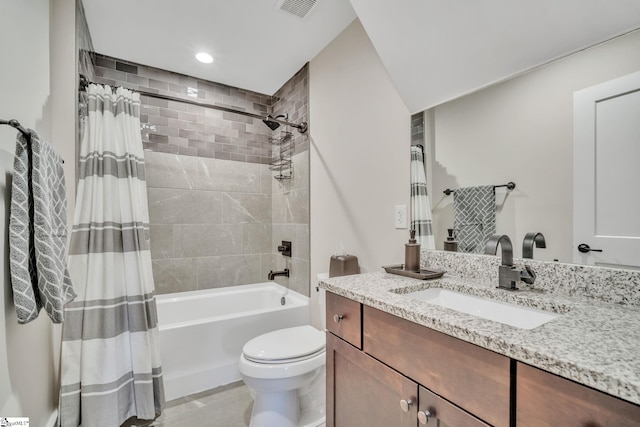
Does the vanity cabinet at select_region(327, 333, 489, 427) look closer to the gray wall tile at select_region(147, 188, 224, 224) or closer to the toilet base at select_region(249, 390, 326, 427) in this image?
the toilet base at select_region(249, 390, 326, 427)

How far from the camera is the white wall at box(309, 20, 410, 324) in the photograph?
1628 mm

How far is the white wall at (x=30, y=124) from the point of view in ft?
3.14

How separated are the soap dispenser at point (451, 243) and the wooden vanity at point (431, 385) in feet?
1.92

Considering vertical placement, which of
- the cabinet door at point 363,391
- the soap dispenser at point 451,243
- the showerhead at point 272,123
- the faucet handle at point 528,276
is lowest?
the cabinet door at point 363,391

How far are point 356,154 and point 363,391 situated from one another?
4.56 ft

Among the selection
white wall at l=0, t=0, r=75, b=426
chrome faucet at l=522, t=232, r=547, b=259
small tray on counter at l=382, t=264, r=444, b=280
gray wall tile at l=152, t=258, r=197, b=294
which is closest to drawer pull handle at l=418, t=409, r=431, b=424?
small tray on counter at l=382, t=264, r=444, b=280

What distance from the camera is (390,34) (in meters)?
1.39

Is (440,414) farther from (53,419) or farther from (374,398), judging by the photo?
(53,419)

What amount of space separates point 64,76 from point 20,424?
5.62 feet

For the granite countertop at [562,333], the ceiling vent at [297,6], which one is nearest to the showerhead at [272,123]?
the ceiling vent at [297,6]

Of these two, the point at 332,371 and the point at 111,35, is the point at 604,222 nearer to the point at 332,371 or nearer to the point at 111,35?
the point at 332,371

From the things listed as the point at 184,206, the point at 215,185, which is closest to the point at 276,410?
the point at 184,206

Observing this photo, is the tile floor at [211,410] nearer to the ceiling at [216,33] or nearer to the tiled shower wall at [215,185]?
the tiled shower wall at [215,185]

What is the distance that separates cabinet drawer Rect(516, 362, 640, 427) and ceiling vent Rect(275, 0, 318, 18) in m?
2.07
